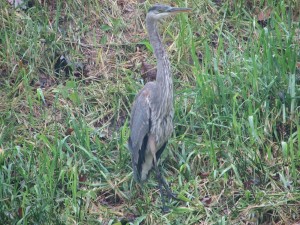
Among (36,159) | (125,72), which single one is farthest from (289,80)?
(36,159)

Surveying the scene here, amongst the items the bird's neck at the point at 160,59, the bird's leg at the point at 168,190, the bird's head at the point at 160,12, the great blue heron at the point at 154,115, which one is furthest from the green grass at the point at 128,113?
the bird's head at the point at 160,12

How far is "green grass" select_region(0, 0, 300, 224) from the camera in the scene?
20.6 feet

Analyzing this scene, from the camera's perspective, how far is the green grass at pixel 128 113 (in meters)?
6.29

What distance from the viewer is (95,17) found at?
8.41m

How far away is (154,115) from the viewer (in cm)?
659

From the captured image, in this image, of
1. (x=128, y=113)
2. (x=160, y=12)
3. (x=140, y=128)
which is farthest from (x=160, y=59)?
(x=128, y=113)

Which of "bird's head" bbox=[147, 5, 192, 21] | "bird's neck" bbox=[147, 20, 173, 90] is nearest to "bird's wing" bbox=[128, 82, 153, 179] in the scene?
"bird's neck" bbox=[147, 20, 173, 90]

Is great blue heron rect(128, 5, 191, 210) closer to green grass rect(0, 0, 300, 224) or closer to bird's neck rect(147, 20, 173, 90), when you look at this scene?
bird's neck rect(147, 20, 173, 90)

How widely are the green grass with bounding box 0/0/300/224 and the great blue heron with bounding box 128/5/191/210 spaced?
0.73ft

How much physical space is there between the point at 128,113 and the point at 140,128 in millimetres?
887

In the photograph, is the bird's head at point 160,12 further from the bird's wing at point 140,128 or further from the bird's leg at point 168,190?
the bird's leg at point 168,190

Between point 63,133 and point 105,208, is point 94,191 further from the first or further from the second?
point 63,133

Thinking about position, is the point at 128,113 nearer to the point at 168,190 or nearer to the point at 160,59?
the point at 160,59

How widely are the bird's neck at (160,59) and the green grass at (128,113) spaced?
0.49m
